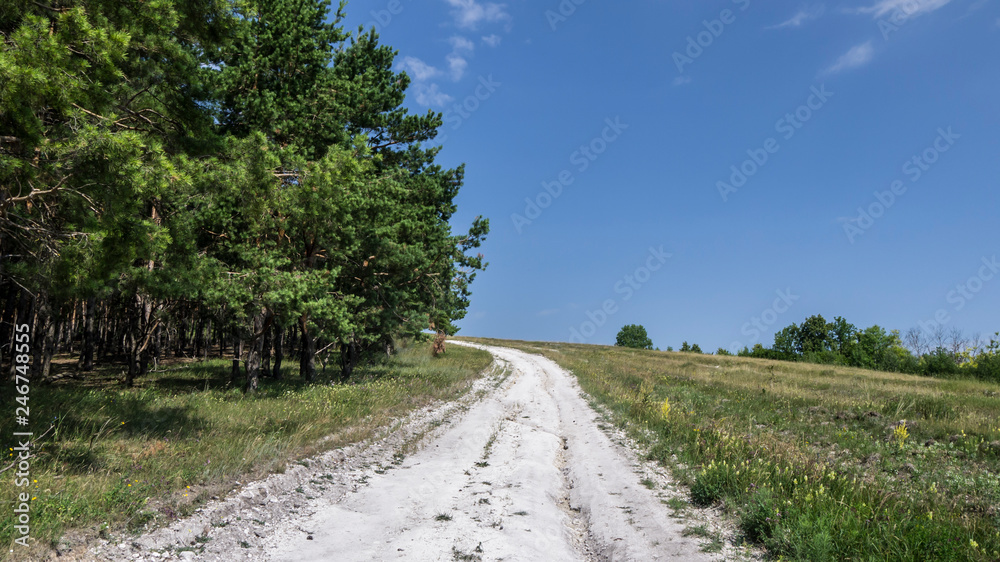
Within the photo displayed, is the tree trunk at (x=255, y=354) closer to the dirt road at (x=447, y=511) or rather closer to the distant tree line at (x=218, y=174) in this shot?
the distant tree line at (x=218, y=174)

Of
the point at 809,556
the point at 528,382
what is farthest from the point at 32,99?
the point at 528,382

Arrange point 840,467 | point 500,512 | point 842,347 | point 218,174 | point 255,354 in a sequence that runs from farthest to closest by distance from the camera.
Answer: point 842,347 → point 255,354 → point 218,174 → point 840,467 → point 500,512

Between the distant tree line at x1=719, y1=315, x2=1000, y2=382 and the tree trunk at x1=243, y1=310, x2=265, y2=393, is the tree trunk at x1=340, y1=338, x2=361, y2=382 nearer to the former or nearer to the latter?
the tree trunk at x1=243, y1=310, x2=265, y2=393

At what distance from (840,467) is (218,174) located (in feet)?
44.6

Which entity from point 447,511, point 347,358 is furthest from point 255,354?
point 447,511

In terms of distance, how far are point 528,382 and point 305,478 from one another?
63.4 feet

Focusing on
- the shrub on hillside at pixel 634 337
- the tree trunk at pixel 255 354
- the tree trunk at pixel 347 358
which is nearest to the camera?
the tree trunk at pixel 255 354

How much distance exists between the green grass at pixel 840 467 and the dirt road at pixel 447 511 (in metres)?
1.00

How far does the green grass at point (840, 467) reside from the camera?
17.4 feet

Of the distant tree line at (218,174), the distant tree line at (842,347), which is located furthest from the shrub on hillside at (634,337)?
the distant tree line at (218,174)

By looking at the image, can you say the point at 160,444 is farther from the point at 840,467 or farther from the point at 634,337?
the point at 634,337

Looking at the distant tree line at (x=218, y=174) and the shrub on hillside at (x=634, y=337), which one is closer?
the distant tree line at (x=218, y=174)

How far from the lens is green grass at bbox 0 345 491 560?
5.34 m

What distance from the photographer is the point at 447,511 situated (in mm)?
6828
